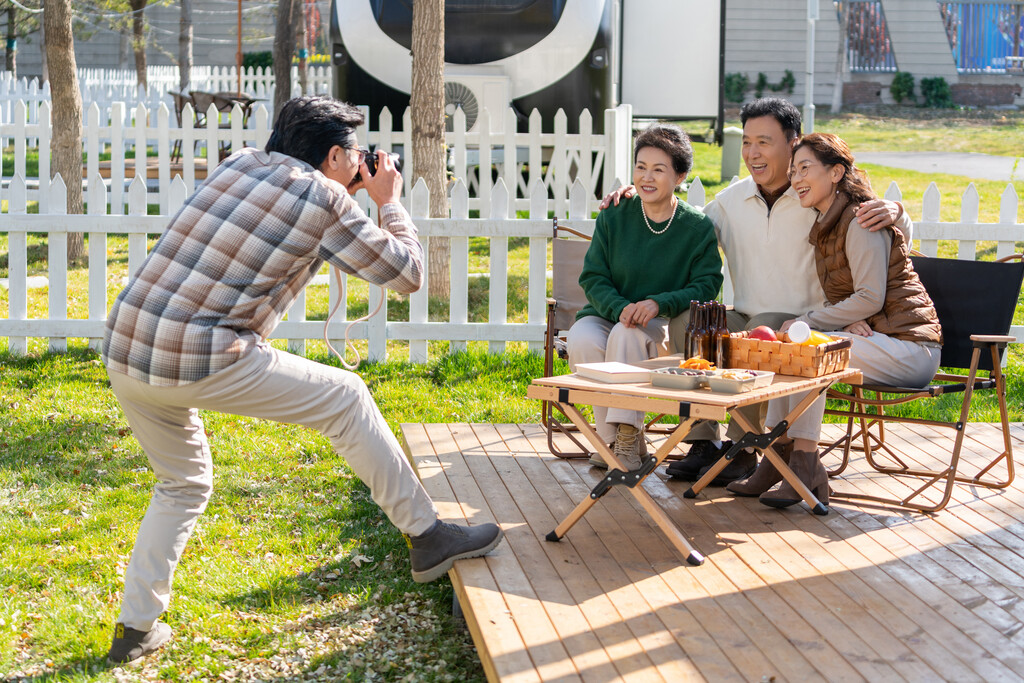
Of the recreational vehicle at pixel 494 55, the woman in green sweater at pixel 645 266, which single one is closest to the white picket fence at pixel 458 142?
the recreational vehicle at pixel 494 55

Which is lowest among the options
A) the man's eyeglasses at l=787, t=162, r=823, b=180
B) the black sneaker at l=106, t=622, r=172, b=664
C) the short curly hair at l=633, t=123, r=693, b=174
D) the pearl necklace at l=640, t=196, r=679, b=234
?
the black sneaker at l=106, t=622, r=172, b=664

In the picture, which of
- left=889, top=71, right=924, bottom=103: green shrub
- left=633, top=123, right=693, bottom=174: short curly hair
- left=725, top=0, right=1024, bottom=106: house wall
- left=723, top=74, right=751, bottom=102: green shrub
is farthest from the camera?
left=725, top=0, right=1024, bottom=106: house wall

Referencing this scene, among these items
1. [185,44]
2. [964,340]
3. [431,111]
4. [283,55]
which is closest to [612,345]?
[964,340]

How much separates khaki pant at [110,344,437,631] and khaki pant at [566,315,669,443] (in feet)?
3.87

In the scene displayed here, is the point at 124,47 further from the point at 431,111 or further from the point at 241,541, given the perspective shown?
the point at 241,541

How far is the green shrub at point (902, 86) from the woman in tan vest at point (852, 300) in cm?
2590

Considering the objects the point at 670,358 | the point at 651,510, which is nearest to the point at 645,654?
the point at 651,510

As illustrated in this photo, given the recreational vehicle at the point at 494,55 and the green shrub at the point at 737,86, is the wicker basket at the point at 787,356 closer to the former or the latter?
the recreational vehicle at the point at 494,55

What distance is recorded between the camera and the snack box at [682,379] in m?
3.44

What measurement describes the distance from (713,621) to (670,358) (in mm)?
1230

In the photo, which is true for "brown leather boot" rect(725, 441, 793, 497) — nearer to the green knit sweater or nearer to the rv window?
the green knit sweater

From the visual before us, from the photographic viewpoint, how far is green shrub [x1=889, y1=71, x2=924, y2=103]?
1106 inches

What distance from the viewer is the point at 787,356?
3.64m

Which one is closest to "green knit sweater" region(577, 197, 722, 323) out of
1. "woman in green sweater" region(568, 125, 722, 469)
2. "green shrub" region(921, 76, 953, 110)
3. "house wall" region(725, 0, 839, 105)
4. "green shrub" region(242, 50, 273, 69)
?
"woman in green sweater" region(568, 125, 722, 469)
